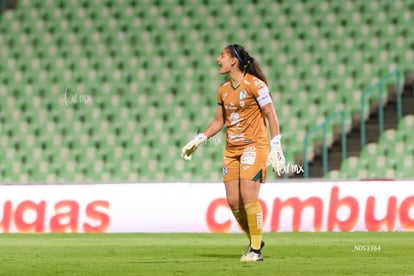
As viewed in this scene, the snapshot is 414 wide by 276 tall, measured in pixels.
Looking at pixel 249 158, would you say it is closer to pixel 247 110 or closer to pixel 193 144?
pixel 247 110

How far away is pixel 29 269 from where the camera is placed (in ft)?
28.7

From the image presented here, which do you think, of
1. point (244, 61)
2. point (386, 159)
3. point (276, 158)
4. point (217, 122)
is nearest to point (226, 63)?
point (244, 61)

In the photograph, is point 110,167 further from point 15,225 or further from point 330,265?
point 330,265

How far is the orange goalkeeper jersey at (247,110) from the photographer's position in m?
9.05

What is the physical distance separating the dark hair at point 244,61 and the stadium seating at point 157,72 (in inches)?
295

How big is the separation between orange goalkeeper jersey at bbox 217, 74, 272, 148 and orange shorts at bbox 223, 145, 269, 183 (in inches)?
2.5

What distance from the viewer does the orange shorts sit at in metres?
8.98

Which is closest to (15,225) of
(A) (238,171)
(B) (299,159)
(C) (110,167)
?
(C) (110,167)
